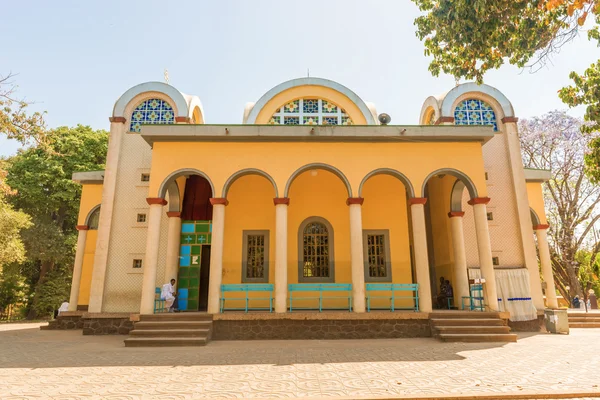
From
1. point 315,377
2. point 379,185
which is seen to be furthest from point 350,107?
point 315,377

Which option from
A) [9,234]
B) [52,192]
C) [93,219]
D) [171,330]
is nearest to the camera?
[171,330]

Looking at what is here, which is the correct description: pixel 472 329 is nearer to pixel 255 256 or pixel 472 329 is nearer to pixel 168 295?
pixel 255 256

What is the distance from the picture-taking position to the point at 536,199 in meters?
14.1

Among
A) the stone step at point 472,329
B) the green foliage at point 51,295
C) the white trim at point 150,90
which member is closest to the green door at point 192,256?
the white trim at point 150,90

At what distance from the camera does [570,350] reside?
786 centimetres

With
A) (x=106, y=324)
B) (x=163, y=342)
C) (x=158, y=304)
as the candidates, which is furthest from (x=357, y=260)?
(x=106, y=324)

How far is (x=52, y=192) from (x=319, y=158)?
17.9 meters

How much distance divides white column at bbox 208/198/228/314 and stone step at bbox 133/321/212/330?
0.47 m

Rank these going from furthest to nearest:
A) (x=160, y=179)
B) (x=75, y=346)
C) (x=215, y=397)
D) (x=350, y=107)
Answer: (x=350, y=107) < (x=160, y=179) < (x=75, y=346) < (x=215, y=397)

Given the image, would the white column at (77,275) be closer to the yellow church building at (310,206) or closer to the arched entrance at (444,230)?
Result: the yellow church building at (310,206)

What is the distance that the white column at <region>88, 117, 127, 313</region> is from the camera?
485 inches

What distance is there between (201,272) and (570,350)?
35.7 feet

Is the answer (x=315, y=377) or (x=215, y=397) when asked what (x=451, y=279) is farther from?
(x=215, y=397)

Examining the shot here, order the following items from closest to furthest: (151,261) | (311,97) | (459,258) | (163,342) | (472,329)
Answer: (163,342) → (472,329) → (151,261) → (459,258) → (311,97)
